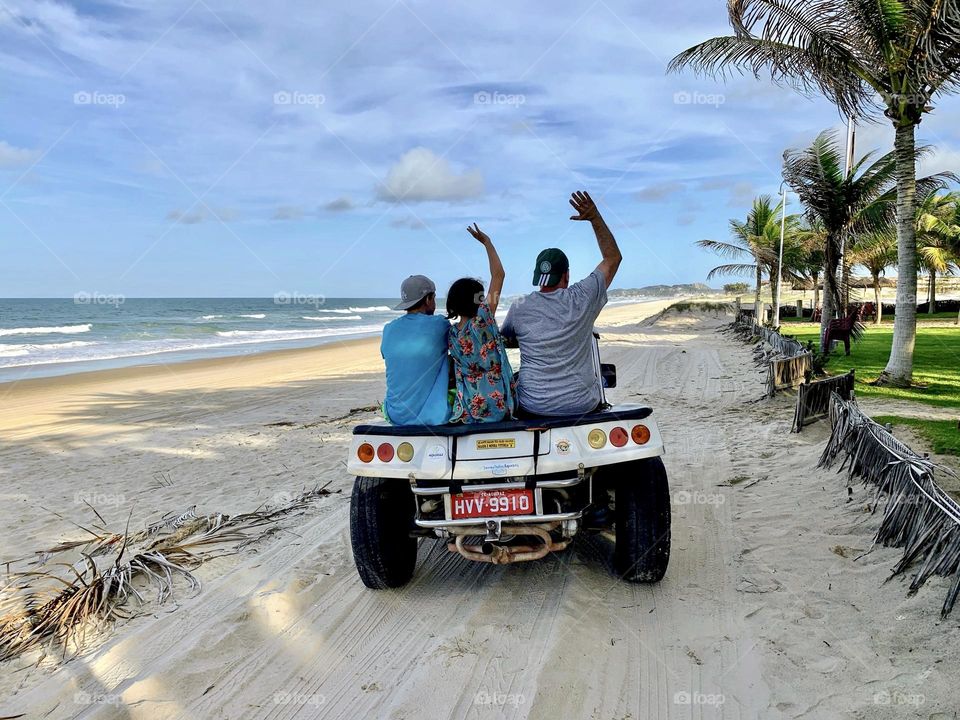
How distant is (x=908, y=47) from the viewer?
9672 millimetres

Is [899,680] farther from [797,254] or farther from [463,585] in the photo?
[797,254]

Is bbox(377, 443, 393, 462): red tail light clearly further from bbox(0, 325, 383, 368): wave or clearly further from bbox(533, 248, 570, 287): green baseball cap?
bbox(0, 325, 383, 368): wave

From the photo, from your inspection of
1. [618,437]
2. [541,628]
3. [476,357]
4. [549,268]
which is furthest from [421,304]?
[541,628]

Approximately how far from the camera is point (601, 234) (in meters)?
3.99

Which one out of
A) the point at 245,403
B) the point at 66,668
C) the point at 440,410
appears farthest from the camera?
the point at 245,403

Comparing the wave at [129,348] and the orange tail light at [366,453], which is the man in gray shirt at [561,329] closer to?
the orange tail light at [366,453]

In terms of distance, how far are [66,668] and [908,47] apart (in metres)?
11.9

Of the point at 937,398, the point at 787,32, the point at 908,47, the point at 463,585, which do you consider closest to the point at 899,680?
the point at 463,585

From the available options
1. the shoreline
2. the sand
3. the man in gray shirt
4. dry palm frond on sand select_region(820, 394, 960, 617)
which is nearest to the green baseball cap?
the man in gray shirt

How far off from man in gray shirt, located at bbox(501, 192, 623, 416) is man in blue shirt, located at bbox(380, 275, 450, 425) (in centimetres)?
43

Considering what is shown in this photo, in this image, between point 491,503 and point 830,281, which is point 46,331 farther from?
point 491,503

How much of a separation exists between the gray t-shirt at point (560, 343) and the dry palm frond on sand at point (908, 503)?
77.4 inches

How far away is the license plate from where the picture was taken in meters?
3.72

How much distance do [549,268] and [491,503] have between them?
4.74 ft
